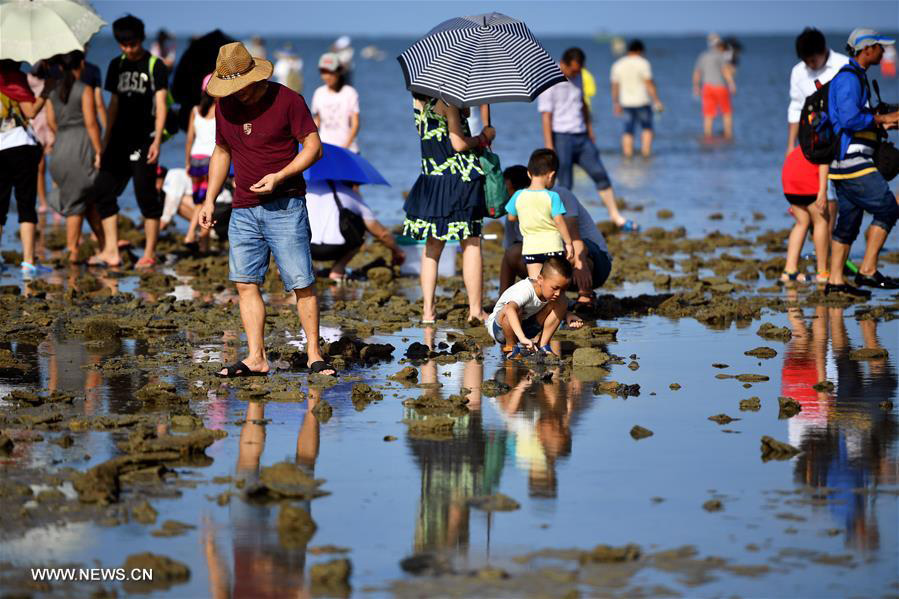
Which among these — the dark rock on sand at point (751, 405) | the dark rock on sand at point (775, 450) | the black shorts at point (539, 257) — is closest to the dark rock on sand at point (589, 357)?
the black shorts at point (539, 257)

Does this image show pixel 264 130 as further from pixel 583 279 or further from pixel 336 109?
pixel 336 109

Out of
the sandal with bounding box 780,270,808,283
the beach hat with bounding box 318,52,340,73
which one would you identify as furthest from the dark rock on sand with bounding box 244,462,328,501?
the beach hat with bounding box 318,52,340,73

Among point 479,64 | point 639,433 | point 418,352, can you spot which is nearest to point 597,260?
point 479,64

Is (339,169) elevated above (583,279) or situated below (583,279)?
above

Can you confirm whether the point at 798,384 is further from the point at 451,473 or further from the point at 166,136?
the point at 166,136

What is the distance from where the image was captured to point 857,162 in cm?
1163

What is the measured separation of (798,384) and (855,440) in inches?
55.9

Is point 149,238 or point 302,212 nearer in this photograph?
point 302,212

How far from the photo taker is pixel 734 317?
1110 centimetres

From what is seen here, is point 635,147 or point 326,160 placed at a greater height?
point 635,147

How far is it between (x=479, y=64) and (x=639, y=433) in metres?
3.80

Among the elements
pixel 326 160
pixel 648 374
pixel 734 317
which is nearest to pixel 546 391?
pixel 648 374

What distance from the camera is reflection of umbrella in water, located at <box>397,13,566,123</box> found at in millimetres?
10008

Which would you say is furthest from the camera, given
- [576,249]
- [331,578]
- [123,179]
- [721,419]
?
[123,179]
